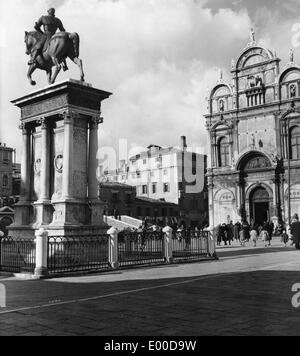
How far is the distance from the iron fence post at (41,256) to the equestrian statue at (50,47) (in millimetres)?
6801

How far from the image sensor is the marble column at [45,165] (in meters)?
16.7

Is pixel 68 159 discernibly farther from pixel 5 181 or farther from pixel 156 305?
pixel 5 181

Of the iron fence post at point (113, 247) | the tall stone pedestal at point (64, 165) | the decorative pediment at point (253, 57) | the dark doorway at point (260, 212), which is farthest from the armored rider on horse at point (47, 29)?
the decorative pediment at point (253, 57)

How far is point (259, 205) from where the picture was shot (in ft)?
137

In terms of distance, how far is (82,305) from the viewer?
313 inches

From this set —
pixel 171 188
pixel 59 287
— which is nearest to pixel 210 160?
pixel 171 188

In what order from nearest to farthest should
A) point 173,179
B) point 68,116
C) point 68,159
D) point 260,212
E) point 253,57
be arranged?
point 68,159 < point 68,116 < point 260,212 < point 253,57 < point 173,179

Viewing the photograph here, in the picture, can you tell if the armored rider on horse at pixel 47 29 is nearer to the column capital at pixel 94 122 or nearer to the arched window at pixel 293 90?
the column capital at pixel 94 122

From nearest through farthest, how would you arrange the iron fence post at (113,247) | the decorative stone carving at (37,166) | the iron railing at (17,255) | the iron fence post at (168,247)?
the iron railing at (17,255) → the iron fence post at (113,247) → the iron fence post at (168,247) → the decorative stone carving at (37,166)

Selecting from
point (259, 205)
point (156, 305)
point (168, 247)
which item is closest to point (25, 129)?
point (168, 247)

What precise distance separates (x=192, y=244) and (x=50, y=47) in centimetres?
934
